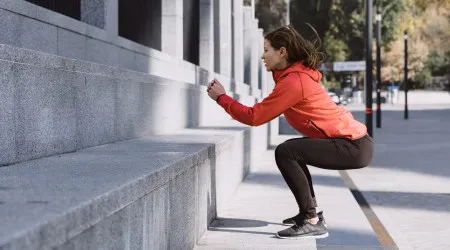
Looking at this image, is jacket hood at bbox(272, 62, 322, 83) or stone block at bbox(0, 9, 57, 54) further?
jacket hood at bbox(272, 62, 322, 83)

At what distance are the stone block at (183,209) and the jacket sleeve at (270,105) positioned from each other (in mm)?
534

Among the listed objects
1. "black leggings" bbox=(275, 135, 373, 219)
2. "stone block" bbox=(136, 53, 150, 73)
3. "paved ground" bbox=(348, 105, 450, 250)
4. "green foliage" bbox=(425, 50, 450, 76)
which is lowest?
"paved ground" bbox=(348, 105, 450, 250)

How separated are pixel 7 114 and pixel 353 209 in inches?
174

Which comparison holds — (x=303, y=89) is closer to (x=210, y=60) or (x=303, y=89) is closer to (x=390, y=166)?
(x=390, y=166)

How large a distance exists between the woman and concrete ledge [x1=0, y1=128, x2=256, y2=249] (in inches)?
23.2

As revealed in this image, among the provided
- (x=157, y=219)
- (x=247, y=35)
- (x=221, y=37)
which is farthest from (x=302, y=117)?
(x=247, y=35)

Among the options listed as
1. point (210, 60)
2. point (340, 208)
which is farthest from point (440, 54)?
point (340, 208)

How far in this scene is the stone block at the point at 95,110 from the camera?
19.8ft

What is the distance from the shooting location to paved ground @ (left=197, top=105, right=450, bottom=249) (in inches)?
246

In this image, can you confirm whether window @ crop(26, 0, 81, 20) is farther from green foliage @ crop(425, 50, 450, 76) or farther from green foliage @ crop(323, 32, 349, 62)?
green foliage @ crop(425, 50, 450, 76)

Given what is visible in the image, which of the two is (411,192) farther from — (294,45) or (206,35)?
(206,35)

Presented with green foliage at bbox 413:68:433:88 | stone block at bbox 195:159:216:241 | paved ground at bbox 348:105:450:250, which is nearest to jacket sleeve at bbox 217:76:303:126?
stone block at bbox 195:159:216:241

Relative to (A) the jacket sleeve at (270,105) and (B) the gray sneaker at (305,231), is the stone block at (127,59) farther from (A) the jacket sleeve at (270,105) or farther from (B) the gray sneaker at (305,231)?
(B) the gray sneaker at (305,231)

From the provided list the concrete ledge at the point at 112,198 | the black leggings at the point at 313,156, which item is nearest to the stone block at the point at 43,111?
the concrete ledge at the point at 112,198
